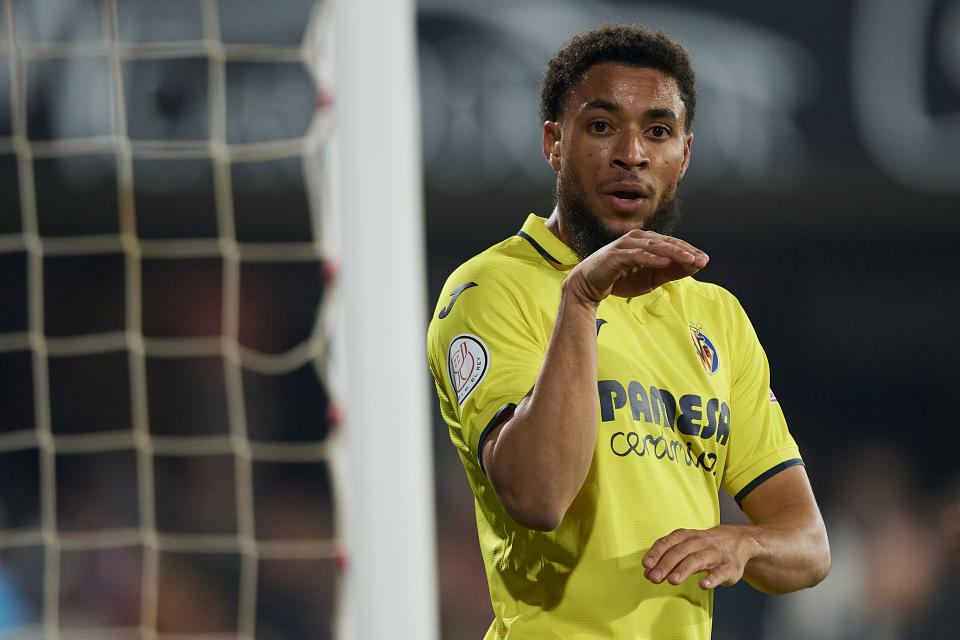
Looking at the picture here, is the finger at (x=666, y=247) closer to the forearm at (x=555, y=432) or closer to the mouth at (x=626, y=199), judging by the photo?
the forearm at (x=555, y=432)

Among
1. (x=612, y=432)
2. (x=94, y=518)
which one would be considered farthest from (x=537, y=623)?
(x=94, y=518)

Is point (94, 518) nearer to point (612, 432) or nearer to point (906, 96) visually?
point (906, 96)

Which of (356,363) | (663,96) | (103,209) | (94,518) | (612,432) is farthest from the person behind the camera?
(103,209)

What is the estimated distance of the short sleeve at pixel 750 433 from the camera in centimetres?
191

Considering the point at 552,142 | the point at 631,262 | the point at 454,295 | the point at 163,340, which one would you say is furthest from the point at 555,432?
the point at 163,340

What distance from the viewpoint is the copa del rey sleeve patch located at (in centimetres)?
167

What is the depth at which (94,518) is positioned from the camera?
6375 mm

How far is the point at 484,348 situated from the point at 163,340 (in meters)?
5.21

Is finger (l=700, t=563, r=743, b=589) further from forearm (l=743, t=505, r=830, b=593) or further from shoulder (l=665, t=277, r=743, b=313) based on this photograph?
shoulder (l=665, t=277, r=743, b=313)

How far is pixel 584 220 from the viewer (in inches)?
72.1

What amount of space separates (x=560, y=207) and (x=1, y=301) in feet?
19.1

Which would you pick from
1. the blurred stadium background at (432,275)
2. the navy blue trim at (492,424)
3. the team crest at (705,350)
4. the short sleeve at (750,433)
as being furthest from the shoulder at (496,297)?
the blurred stadium background at (432,275)

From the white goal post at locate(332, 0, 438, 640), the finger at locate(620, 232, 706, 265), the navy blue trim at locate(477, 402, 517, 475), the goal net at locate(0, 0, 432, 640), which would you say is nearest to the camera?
the finger at locate(620, 232, 706, 265)

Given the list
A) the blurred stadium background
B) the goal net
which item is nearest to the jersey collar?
the goal net
